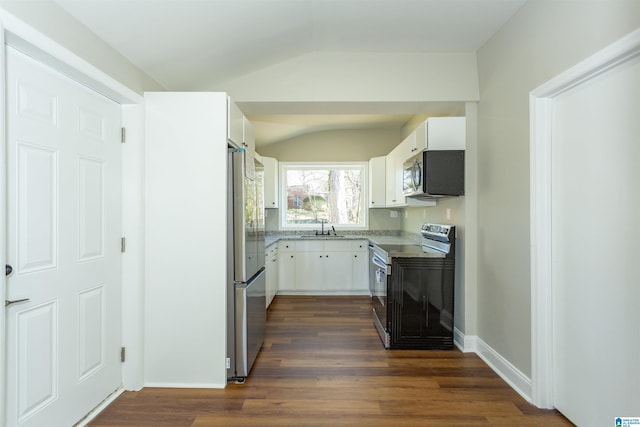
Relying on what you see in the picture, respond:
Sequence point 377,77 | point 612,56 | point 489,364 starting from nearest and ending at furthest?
point 612,56 < point 489,364 < point 377,77

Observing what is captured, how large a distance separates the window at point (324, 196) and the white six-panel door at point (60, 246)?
11.4 feet

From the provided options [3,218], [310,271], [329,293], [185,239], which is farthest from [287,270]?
[3,218]

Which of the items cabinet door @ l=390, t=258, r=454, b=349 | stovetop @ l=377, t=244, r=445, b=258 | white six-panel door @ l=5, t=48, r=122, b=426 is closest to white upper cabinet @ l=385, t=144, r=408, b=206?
stovetop @ l=377, t=244, r=445, b=258

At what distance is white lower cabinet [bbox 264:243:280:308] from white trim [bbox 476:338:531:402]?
7.93 ft

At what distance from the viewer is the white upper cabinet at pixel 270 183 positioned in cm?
509

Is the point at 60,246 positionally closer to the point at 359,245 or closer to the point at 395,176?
the point at 395,176

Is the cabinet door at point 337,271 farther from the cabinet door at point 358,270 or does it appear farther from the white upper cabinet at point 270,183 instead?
the white upper cabinet at point 270,183

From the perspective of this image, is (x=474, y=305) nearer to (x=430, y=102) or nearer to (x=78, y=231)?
(x=430, y=102)

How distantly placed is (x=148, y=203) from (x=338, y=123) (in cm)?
328

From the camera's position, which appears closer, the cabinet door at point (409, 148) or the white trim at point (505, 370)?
the white trim at point (505, 370)

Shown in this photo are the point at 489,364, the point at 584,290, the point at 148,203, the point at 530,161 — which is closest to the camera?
the point at 584,290

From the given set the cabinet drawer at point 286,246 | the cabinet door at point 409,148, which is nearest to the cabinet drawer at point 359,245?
the cabinet drawer at point 286,246

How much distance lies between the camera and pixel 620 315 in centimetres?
161

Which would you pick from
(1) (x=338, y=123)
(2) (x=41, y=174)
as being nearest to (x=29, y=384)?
(2) (x=41, y=174)
